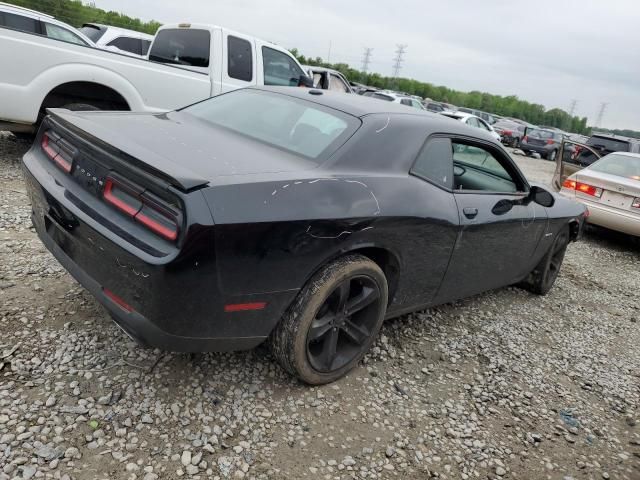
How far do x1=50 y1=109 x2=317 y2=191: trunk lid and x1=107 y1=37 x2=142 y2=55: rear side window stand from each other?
9.12 metres

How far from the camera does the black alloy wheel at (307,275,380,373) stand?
266 cm

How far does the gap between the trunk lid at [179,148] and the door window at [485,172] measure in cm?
159

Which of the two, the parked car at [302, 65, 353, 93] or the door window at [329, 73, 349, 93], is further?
the door window at [329, 73, 349, 93]

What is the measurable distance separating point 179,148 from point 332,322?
122 centimetres

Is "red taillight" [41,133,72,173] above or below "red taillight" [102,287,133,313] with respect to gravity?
above

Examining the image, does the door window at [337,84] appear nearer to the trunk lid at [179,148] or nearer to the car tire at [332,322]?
the trunk lid at [179,148]

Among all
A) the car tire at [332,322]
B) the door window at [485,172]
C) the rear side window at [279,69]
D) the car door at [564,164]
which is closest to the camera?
the car tire at [332,322]

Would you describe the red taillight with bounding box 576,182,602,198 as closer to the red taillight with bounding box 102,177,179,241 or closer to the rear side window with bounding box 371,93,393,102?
the red taillight with bounding box 102,177,179,241

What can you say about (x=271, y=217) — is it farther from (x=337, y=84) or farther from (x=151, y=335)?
(x=337, y=84)

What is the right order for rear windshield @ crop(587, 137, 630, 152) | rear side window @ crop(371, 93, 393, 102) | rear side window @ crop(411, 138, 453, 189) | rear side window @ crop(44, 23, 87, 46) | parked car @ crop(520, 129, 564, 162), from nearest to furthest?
rear side window @ crop(411, 138, 453, 189) → rear side window @ crop(44, 23, 87, 46) → rear windshield @ crop(587, 137, 630, 152) → rear side window @ crop(371, 93, 393, 102) → parked car @ crop(520, 129, 564, 162)

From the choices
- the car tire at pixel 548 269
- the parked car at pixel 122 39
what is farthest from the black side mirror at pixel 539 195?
the parked car at pixel 122 39

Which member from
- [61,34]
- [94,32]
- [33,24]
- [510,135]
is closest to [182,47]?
[61,34]

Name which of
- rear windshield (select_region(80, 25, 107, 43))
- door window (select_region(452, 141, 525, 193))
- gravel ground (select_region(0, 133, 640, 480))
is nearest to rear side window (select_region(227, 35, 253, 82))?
gravel ground (select_region(0, 133, 640, 480))

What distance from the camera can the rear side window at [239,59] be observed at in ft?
21.2
